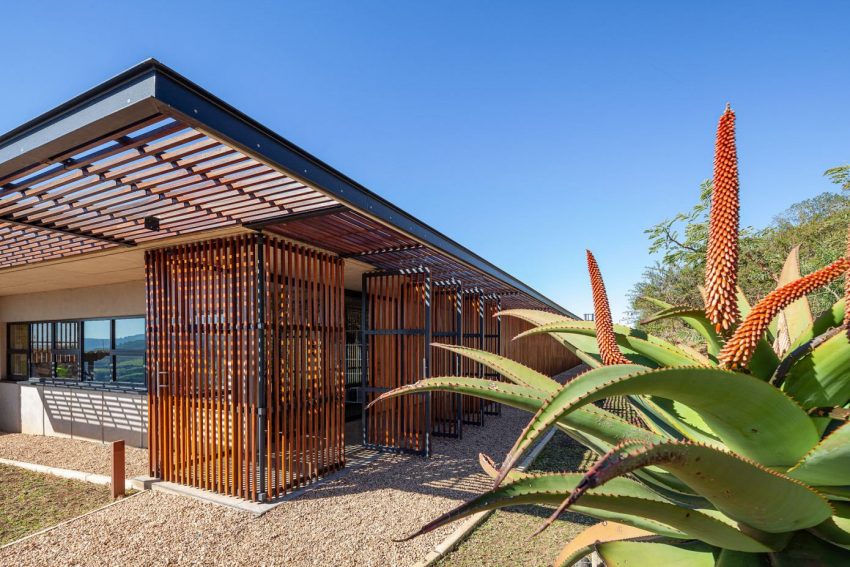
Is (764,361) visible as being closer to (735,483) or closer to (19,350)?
(735,483)

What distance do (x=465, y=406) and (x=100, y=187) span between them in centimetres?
1006

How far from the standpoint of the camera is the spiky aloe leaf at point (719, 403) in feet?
2.37

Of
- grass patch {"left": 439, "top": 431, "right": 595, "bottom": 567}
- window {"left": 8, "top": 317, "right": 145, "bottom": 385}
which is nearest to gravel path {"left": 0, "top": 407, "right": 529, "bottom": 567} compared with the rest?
grass patch {"left": 439, "top": 431, "right": 595, "bottom": 567}

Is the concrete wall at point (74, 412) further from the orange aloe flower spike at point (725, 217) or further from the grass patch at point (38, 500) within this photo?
the orange aloe flower spike at point (725, 217)

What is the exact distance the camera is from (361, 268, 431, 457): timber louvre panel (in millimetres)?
8805

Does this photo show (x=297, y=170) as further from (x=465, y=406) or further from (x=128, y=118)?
(x=465, y=406)


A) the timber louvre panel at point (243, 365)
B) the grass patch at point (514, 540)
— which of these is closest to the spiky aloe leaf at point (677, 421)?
the grass patch at point (514, 540)

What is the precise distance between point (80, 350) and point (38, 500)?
574 cm

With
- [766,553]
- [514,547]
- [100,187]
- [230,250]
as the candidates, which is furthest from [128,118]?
[514,547]

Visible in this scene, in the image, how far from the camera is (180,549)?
4652mm

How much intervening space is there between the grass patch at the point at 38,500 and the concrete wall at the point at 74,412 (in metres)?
2.04

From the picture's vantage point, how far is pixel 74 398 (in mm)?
10898

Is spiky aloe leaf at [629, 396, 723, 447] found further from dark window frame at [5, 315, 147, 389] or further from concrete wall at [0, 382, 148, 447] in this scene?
concrete wall at [0, 382, 148, 447]

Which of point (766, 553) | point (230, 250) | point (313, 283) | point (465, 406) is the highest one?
point (230, 250)
